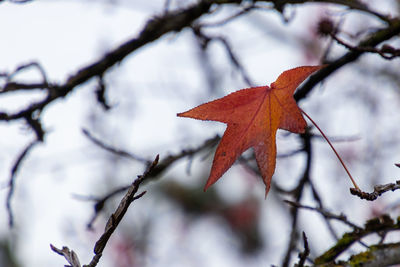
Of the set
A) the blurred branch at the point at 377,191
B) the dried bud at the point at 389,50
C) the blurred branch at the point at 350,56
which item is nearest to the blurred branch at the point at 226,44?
the blurred branch at the point at 350,56

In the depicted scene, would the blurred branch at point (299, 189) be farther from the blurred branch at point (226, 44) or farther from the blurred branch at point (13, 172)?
the blurred branch at point (13, 172)

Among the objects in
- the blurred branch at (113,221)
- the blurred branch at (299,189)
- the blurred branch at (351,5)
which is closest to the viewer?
the blurred branch at (113,221)

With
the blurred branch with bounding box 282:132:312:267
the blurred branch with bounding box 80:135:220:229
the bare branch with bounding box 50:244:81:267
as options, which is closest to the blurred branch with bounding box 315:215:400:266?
the blurred branch with bounding box 282:132:312:267

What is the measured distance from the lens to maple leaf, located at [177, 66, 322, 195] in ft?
2.68

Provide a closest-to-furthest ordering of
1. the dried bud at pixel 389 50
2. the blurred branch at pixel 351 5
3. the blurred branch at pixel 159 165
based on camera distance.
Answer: the dried bud at pixel 389 50 < the blurred branch at pixel 351 5 < the blurred branch at pixel 159 165

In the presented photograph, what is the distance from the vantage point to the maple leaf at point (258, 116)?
2.68ft

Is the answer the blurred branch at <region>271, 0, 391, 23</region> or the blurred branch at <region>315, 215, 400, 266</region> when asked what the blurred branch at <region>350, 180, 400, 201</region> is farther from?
the blurred branch at <region>271, 0, 391, 23</region>

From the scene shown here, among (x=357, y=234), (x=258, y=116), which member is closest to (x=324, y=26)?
(x=258, y=116)

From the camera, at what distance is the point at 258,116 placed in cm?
91

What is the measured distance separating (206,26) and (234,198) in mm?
7407

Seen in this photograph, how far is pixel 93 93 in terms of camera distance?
138 cm

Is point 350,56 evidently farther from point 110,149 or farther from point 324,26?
point 110,149

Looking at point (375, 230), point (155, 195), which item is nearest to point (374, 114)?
point (375, 230)

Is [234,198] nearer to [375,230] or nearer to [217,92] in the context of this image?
[217,92]
